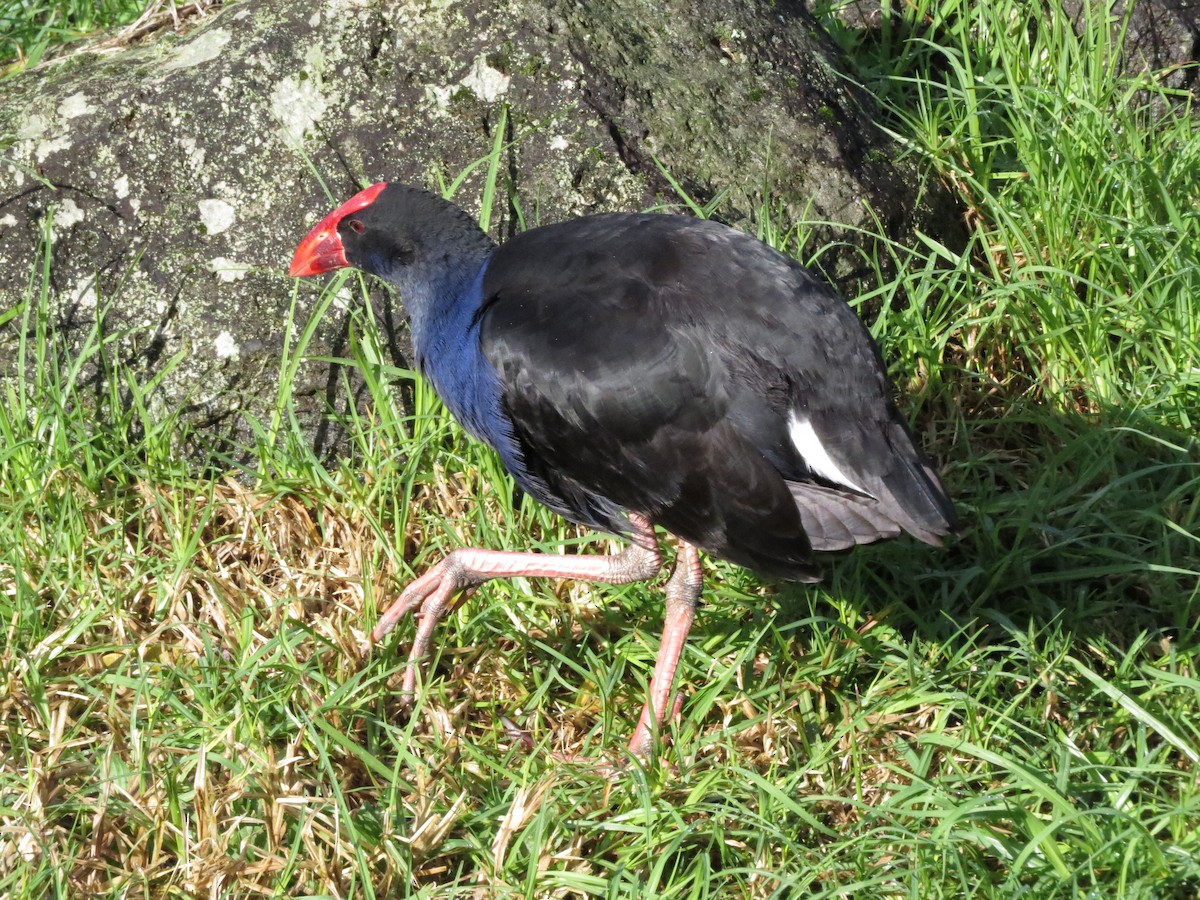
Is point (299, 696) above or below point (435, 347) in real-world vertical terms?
below

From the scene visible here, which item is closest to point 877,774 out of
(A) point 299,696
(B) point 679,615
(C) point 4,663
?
(B) point 679,615

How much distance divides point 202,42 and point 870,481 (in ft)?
7.19

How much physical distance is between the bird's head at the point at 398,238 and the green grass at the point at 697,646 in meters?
0.25

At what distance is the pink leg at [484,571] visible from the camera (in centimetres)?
266

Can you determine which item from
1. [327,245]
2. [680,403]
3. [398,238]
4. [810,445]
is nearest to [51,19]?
[327,245]

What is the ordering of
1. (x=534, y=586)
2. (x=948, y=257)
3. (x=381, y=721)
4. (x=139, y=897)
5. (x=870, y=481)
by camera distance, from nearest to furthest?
(x=139, y=897)
(x=870, y=481)
(x=381, y=721)
(x=534, y=586)
(x=948, y=257)

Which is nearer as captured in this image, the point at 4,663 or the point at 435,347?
the point at 4,663

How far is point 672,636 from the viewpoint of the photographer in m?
2.59

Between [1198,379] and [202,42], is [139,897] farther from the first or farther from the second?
[1198,379]

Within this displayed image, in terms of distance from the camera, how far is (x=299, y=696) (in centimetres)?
249

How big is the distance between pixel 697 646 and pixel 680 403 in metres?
0.69

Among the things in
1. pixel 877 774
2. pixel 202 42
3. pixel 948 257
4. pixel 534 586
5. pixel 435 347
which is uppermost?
pixel 202 42

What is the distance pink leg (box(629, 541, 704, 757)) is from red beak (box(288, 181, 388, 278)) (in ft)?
3.39

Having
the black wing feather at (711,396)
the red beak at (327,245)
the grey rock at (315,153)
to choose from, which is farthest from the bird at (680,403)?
the grey rock at (315,153)
